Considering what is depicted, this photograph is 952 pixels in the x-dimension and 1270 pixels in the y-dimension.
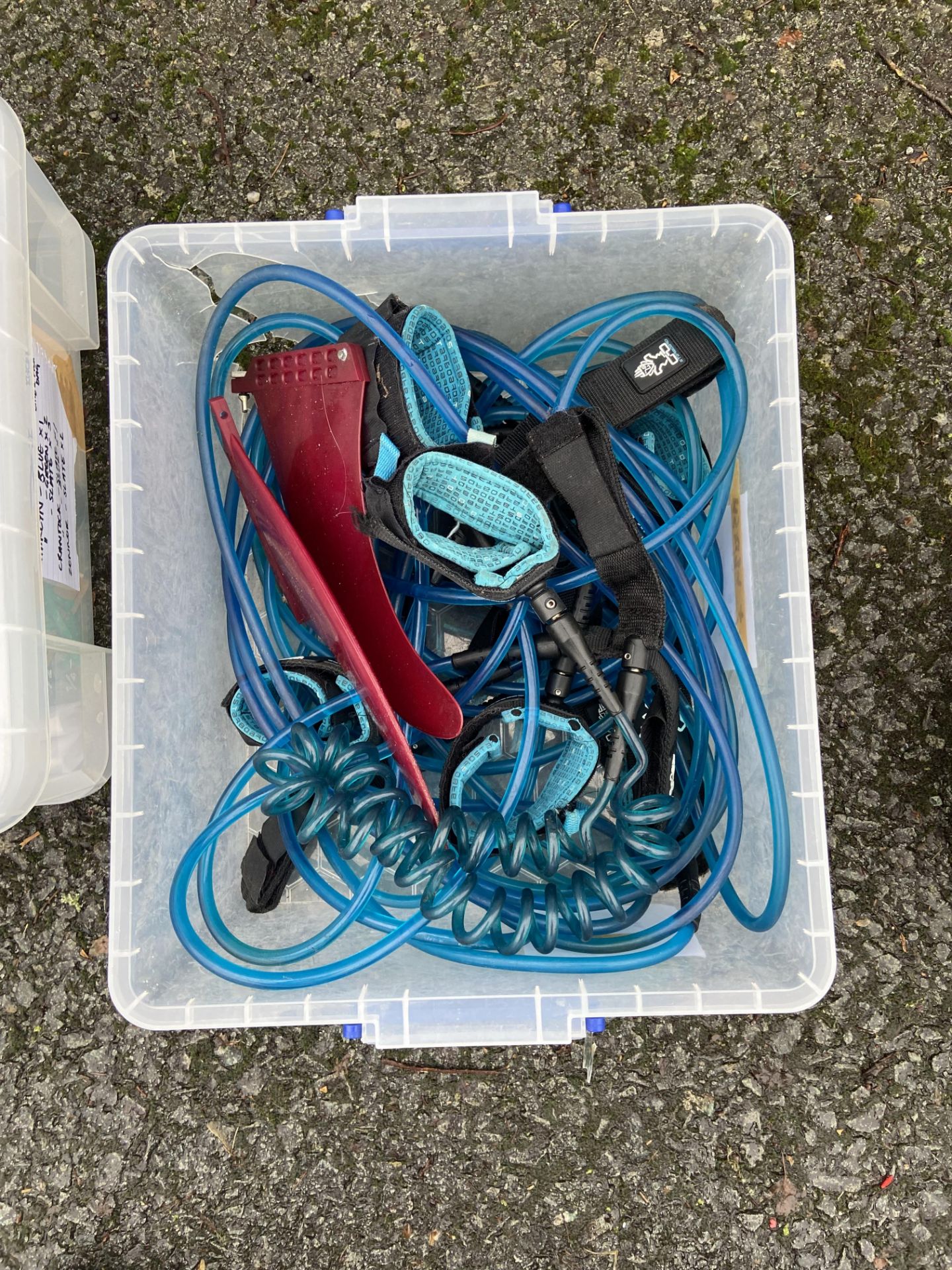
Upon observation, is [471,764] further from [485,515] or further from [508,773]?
[485,515]

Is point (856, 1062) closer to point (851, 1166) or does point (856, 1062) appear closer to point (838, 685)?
point (851, 1166)

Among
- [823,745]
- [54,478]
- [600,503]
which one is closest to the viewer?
[600,503]

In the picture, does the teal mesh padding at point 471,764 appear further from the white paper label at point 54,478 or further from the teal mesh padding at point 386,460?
the white paper label at point 54,478

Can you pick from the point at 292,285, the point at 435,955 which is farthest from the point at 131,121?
the point at 435,955

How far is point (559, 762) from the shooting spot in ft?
2.56

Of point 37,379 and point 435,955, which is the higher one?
point 37,379

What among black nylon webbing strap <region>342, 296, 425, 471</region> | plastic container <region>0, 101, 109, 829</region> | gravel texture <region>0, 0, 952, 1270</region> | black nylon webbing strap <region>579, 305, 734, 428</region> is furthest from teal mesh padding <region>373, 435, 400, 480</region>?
gravel texture <region>0, 0, 952, 1270</region>

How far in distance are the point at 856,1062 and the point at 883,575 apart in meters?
0.49

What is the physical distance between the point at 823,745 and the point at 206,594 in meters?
0.62

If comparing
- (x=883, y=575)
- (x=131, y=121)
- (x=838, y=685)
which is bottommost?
(x=838, y=685)

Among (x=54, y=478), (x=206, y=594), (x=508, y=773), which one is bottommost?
(x=508, y=773)

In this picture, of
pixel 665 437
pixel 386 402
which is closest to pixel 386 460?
pixel 386 402

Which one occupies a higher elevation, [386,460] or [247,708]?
[386,460]

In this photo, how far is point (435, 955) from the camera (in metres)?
0.77
